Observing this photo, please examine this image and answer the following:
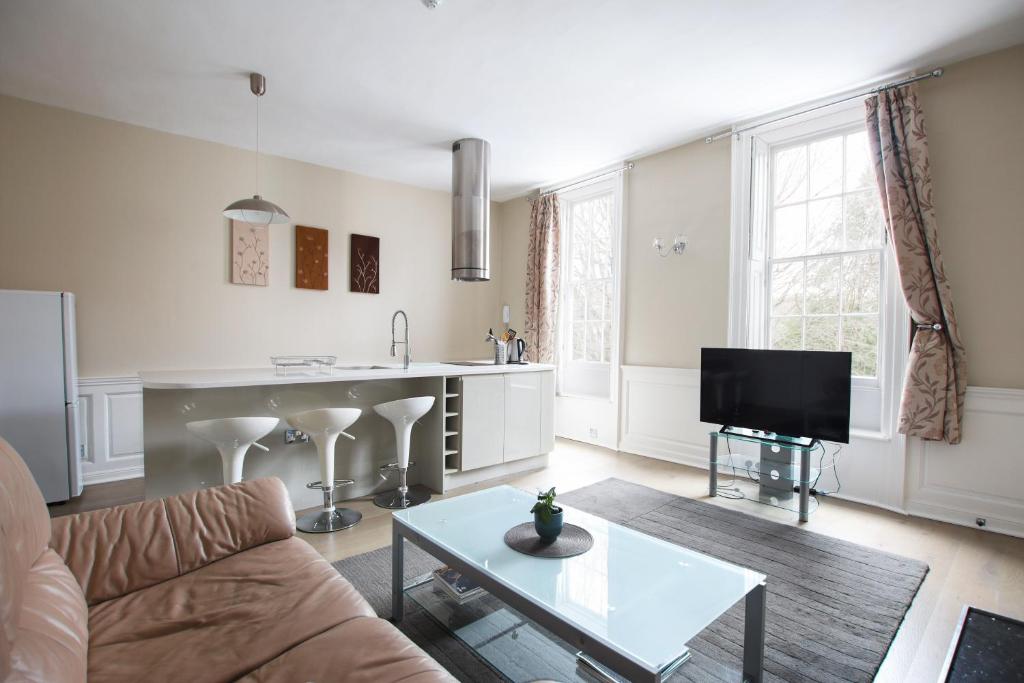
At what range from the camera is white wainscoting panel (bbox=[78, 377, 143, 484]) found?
3.94 meters

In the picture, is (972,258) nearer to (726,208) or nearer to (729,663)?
(726,208)

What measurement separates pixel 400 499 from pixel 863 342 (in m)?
3.56

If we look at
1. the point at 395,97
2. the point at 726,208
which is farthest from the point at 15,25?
the point at 726,208

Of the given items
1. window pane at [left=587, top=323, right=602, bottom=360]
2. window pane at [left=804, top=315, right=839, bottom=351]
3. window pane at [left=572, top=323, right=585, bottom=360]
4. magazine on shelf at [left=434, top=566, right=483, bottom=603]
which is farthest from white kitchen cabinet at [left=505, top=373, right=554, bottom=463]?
window pane at [left=804, top=315, right=839, bottom=351]

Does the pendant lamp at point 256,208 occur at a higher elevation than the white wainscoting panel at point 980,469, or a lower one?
higher

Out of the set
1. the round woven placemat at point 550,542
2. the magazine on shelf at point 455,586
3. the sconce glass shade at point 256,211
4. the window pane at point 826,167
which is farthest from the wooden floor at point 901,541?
the window pane at point 826,167

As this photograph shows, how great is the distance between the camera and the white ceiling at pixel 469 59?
266 centimetres

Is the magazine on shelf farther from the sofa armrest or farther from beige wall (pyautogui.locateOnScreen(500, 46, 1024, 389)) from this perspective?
beige wall (pyautogui.locateOnScreen(500, 46, 1024, 389))

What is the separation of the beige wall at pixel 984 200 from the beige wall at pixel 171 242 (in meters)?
4.77

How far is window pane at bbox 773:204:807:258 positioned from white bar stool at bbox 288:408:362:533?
3558 mm

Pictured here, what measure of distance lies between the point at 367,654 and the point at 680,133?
440 centimetres

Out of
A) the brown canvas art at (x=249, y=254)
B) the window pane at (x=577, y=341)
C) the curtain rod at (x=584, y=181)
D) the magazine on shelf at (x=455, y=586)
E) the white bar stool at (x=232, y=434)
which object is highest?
the curtain rod at (x=584, y=181)

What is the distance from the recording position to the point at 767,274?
4113 mm

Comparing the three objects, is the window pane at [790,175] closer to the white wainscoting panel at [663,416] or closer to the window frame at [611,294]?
the window frame at [611,294]
